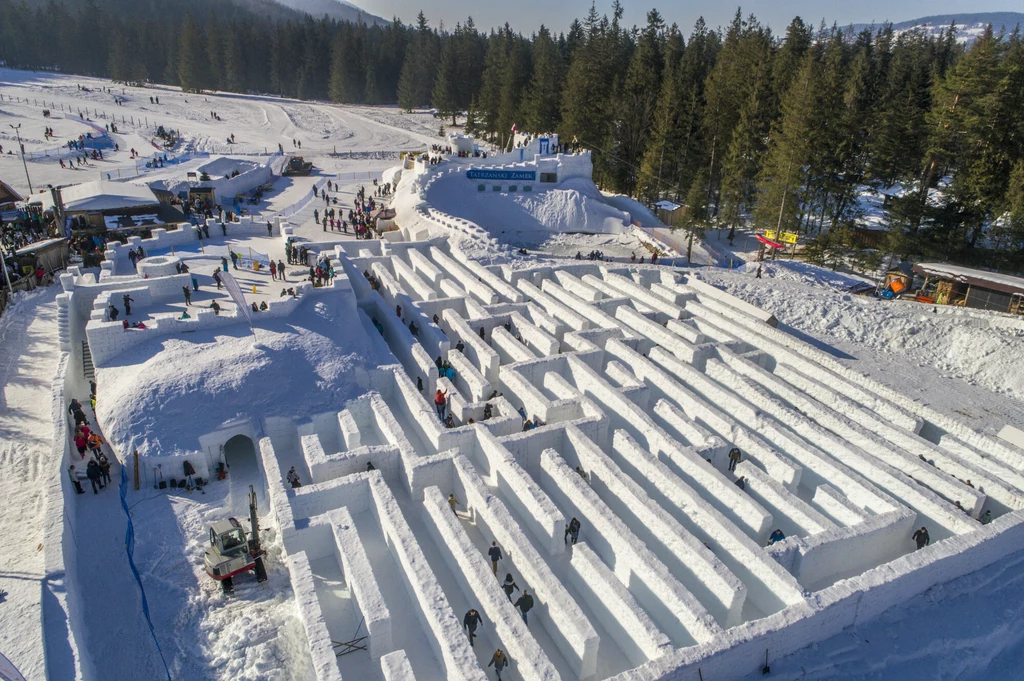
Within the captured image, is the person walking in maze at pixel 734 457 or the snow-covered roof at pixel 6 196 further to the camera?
the snow-covered roof at pixel 6 196

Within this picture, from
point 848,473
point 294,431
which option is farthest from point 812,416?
point 294,431

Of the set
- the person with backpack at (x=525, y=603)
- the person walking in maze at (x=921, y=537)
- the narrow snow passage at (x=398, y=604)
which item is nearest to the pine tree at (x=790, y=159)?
the person walking in maze at (x=921, y=537)

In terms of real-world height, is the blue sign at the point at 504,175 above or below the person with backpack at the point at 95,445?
above

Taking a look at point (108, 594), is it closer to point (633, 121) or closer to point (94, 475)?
point (94, 475)

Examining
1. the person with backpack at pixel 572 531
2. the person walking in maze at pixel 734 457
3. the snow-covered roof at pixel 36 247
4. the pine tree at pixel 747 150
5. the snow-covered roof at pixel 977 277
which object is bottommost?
the person with backpack at pixel 572 531

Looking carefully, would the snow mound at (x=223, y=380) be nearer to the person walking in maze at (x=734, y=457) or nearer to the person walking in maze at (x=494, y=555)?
the person walking in maze at (x=494, y=555)

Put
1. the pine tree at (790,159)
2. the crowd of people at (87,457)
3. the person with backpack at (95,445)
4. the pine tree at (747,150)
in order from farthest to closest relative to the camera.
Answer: the pine tree at (747,150), the pine tree at (790,159), the person with backpack at (95,445), the crowd of people at (87,457)

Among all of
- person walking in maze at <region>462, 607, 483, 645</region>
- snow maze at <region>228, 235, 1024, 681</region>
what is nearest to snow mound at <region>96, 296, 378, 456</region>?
snow maze at <region>228, 235, 1024, 681</region>

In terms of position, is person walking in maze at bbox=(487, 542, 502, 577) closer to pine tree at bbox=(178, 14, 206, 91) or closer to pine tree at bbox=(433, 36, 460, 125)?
pine tree at bbox=(433, 36, 460, 125)
